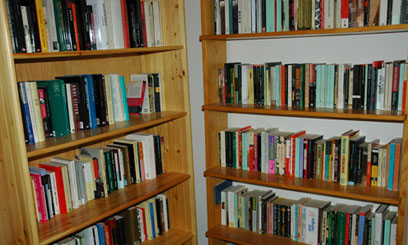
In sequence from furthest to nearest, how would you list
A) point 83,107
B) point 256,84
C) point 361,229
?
point 256,84 → point 361,229 → point 83,107

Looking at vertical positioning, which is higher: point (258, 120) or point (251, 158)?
point (258, 120)

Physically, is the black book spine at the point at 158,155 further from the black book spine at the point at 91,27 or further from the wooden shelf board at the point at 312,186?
the black book spine at the point at 91,27

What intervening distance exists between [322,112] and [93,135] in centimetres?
108

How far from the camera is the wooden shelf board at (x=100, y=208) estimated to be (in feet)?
5.14

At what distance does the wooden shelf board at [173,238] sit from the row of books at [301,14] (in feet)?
4.00

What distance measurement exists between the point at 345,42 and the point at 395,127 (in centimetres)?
50

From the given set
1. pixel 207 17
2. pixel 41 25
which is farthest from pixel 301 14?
pixel 41 25

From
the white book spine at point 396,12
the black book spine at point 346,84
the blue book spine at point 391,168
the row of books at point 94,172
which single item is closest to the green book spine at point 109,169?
the row of books at point 94,172

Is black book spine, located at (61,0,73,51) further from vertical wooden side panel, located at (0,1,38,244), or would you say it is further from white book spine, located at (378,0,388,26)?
white book spine, located at (378,0,388,26)

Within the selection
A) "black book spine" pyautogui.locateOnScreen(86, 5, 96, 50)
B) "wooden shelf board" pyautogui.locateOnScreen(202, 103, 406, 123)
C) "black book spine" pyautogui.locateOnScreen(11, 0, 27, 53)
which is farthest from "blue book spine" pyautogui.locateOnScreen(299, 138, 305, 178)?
"black book spine" pyautogui.locateOnScreen(11, 0, 27, 53)

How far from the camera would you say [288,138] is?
6.77 ft

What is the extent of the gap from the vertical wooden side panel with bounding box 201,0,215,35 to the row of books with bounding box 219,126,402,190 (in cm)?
59

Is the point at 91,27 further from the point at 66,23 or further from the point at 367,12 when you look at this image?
the point at 367,12

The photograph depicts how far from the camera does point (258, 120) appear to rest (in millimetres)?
2297
